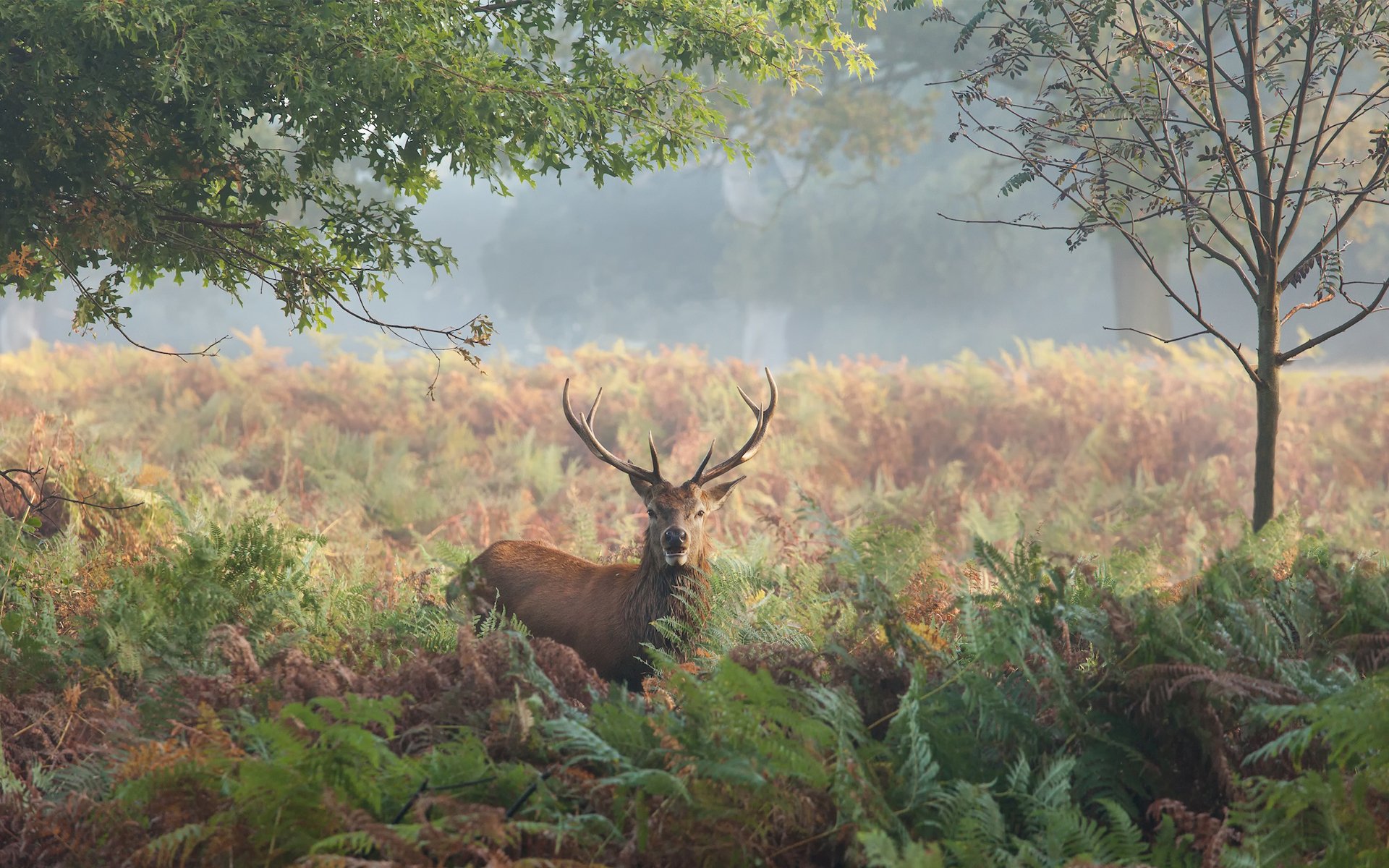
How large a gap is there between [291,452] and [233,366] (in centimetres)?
337

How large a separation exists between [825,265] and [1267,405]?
4895cm

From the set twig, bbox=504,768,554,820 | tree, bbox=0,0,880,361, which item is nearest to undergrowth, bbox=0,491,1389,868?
twig, bbox=504,768,554,820

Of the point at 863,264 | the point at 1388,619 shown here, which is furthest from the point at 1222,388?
the point at 863,264

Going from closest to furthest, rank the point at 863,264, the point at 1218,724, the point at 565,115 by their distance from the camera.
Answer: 1. the point at 1218,724
2. the point at 565,115
3. the point at 863,264

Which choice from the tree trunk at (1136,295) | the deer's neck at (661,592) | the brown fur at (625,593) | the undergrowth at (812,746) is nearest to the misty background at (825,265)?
the tree trunk at (1136,295)

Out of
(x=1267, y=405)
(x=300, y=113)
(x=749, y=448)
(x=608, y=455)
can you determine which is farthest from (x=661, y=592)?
(x=1267, y=405)

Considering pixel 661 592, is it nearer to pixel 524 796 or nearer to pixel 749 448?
pixel 749 448

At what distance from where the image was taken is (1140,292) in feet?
97.8

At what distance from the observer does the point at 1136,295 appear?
29.9 meters

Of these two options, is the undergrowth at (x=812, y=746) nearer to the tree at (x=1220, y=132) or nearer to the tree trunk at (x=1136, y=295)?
the tree at (x=1220, y=132)

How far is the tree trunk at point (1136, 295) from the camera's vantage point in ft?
94.8

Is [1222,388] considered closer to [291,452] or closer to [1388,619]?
[291,452]

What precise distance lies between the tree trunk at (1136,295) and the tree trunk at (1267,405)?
24427mm

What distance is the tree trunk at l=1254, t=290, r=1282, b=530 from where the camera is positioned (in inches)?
208
